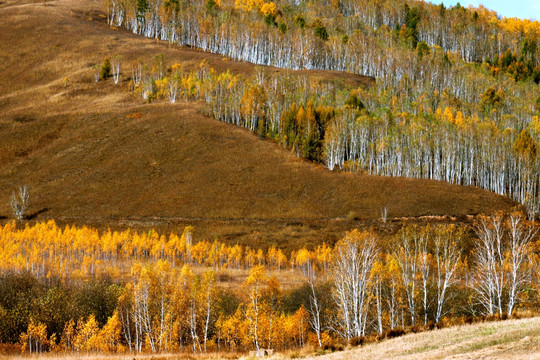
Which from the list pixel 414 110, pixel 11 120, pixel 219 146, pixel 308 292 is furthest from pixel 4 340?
pixel 414 110

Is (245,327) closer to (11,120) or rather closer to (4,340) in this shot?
(4,340)

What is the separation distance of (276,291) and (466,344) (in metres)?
41.5

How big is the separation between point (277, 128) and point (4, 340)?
9367 cm

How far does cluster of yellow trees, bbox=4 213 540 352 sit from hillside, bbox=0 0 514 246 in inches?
332

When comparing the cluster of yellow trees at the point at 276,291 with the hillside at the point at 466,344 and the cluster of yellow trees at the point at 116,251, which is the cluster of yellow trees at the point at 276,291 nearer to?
the cluster of yellow trees at the point at 116,251

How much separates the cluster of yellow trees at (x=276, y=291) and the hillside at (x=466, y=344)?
12400 mm

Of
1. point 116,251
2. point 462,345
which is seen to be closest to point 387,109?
point 116,251

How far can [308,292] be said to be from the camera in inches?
2825

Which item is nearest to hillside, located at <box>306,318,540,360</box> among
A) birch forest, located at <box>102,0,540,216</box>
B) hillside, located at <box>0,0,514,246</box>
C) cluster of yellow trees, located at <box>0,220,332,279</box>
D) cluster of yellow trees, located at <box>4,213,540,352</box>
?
cluster of yellow trees, located at <box>4,213,540,352</box>

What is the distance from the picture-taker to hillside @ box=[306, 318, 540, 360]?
2150cm

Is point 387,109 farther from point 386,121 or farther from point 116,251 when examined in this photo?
point 116,251

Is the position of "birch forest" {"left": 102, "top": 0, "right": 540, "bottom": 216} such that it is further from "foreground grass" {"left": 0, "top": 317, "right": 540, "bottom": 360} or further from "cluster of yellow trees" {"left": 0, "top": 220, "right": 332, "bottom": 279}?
"foreground grass" {"left": 0, "top": 317, "right": 540, "bottom": 360}

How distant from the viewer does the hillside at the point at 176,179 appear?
338 ft

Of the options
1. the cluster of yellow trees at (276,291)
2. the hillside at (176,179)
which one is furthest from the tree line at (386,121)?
the cluster of yellow trees at (276,291)
